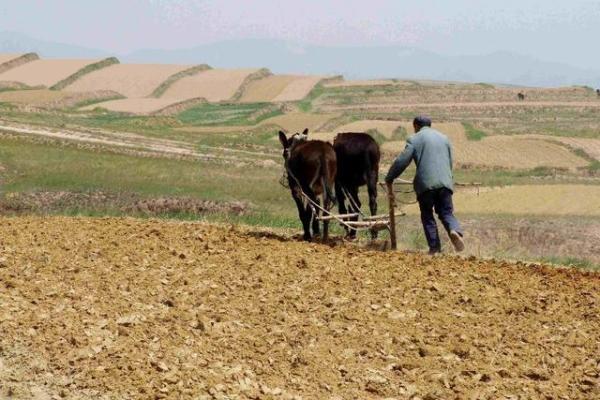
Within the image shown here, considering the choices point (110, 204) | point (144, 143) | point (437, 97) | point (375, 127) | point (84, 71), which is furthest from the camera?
point (84, 71)

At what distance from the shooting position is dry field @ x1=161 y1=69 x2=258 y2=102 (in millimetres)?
92312

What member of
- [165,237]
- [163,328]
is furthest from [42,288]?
[165,237]

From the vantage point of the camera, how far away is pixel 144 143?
150 feet

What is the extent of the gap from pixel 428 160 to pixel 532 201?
679 inches

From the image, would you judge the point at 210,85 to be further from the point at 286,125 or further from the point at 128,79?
the point at 286,125

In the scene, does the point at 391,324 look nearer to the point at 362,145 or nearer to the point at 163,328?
the point at 163,328

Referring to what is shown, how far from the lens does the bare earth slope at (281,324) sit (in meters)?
7.47

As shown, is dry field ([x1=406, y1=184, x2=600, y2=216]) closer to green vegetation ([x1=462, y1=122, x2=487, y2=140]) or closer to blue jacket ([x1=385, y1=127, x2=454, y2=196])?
blue jacket ([x1=385, y1=127, x2=454, y2=196])

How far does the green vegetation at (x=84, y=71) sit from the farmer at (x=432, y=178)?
276 ft

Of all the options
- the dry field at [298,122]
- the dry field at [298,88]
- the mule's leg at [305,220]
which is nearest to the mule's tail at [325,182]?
the mule's leg at [305,220]

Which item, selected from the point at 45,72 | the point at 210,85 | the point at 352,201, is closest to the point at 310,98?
the point at 210,85

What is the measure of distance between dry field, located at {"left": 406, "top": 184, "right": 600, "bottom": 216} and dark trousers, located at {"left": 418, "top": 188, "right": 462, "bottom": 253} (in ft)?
45.1

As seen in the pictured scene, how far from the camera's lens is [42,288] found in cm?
967

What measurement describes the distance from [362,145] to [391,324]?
734 centimetres
